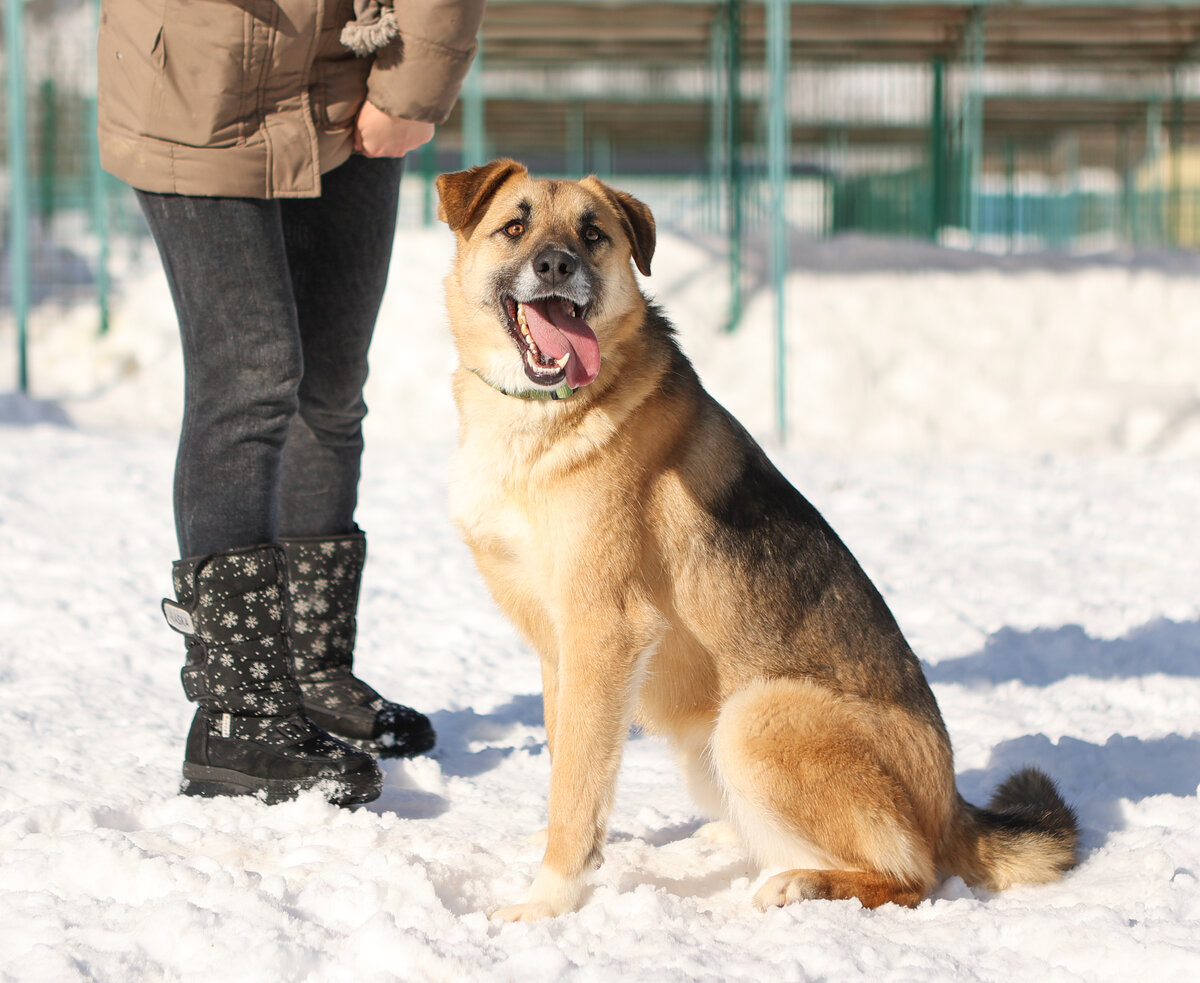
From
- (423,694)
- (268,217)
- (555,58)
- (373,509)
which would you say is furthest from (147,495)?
(555,58)

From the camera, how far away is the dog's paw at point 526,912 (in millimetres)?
1944

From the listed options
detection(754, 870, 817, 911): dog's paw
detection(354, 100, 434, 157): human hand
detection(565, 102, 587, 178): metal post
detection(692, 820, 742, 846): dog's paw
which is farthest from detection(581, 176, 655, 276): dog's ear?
detection(565, 102, 587, 178): metal post

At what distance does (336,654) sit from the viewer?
9.49ft

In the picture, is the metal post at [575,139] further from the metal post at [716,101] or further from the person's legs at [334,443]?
the person's legs at [334,443]

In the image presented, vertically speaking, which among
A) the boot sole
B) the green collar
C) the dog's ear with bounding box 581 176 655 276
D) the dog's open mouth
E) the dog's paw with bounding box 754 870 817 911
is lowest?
the dog's paw with bounding box 754 870 817 911

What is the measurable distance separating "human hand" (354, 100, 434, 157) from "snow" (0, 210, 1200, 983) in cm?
149

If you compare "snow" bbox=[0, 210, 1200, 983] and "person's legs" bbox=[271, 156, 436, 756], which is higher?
"person's legs" bbox=[271, 156, 436, 756]

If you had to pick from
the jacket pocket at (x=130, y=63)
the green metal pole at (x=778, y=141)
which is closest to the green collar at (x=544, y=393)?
the jacket pocket at (x=130, y=63)

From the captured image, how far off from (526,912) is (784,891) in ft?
1.54

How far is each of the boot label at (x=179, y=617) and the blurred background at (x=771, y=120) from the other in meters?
7.05

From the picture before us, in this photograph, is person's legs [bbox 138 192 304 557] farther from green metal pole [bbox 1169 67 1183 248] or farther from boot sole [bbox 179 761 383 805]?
green metal pole [bbox 1169 67 1183 248]

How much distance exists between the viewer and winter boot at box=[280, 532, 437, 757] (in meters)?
2.77

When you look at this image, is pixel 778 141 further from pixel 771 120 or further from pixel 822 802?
pixel 822 802

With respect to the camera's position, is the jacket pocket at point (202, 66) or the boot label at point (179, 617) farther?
the boot label at point (179, 617)
